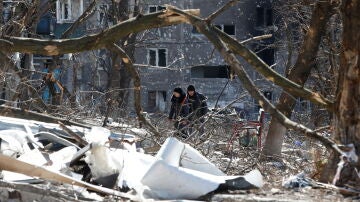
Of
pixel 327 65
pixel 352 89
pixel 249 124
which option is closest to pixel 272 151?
pixel 249 124

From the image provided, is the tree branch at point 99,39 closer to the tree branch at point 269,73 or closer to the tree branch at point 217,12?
the tree branch at point 217,12

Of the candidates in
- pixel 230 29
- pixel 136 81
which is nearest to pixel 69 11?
pixel 230 29

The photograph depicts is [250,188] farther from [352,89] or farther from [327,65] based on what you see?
[327,65]

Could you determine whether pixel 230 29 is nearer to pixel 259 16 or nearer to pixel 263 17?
pixel 259 16

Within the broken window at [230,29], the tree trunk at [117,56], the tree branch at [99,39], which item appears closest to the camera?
the tree branch at [99,39]

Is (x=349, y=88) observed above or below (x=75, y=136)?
above

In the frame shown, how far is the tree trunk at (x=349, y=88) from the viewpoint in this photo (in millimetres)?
6504

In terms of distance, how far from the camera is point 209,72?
40656 mm

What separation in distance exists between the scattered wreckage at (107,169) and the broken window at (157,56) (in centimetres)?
3167

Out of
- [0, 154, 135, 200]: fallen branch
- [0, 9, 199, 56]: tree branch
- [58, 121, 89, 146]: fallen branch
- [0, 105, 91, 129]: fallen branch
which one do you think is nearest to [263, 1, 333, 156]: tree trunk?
[0, 105, 91, 129]: fallen branch

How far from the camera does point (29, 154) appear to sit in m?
6.61

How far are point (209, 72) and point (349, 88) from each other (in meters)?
34.1

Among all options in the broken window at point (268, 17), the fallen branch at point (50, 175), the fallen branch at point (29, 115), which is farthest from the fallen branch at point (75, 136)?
the broken window at point (268, 17)

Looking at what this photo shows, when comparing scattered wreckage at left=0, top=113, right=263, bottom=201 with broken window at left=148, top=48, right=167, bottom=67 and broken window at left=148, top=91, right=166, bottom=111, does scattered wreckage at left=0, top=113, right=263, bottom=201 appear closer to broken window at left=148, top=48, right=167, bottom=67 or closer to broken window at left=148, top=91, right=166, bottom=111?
broken window at left=148, top=48, right=167, bottom=67
